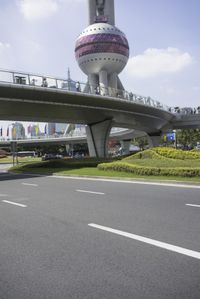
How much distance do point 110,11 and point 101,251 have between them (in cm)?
9586

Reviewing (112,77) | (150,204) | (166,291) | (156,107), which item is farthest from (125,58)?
(166,291)

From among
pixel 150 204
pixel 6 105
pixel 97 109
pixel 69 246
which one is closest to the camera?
pixel 69 246

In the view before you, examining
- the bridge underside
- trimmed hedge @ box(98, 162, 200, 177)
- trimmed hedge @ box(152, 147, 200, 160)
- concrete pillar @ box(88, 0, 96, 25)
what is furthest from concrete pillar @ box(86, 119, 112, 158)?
concrete pillar @ box(88, 0, 96, 25)

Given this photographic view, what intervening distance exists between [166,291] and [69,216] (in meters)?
5.32

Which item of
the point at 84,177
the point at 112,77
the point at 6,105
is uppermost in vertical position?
the point at 112,77

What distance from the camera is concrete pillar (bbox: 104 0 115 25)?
3693 inches

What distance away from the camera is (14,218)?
9555 millimetres

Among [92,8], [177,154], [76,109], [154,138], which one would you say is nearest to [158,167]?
[177,154]

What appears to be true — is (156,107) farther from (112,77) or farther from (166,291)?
(166,291)

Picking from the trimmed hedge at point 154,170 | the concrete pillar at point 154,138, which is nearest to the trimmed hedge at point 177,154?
the trimmed hedge at point 154,170

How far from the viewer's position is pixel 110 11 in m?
94.6

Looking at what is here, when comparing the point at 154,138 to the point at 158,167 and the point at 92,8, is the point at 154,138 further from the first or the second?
the point at 158,167

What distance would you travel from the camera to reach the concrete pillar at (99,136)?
49594 mm

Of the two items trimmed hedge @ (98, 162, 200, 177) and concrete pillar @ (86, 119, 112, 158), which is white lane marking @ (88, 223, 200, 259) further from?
concrete pillar @ (86, 119, 112, 158)
